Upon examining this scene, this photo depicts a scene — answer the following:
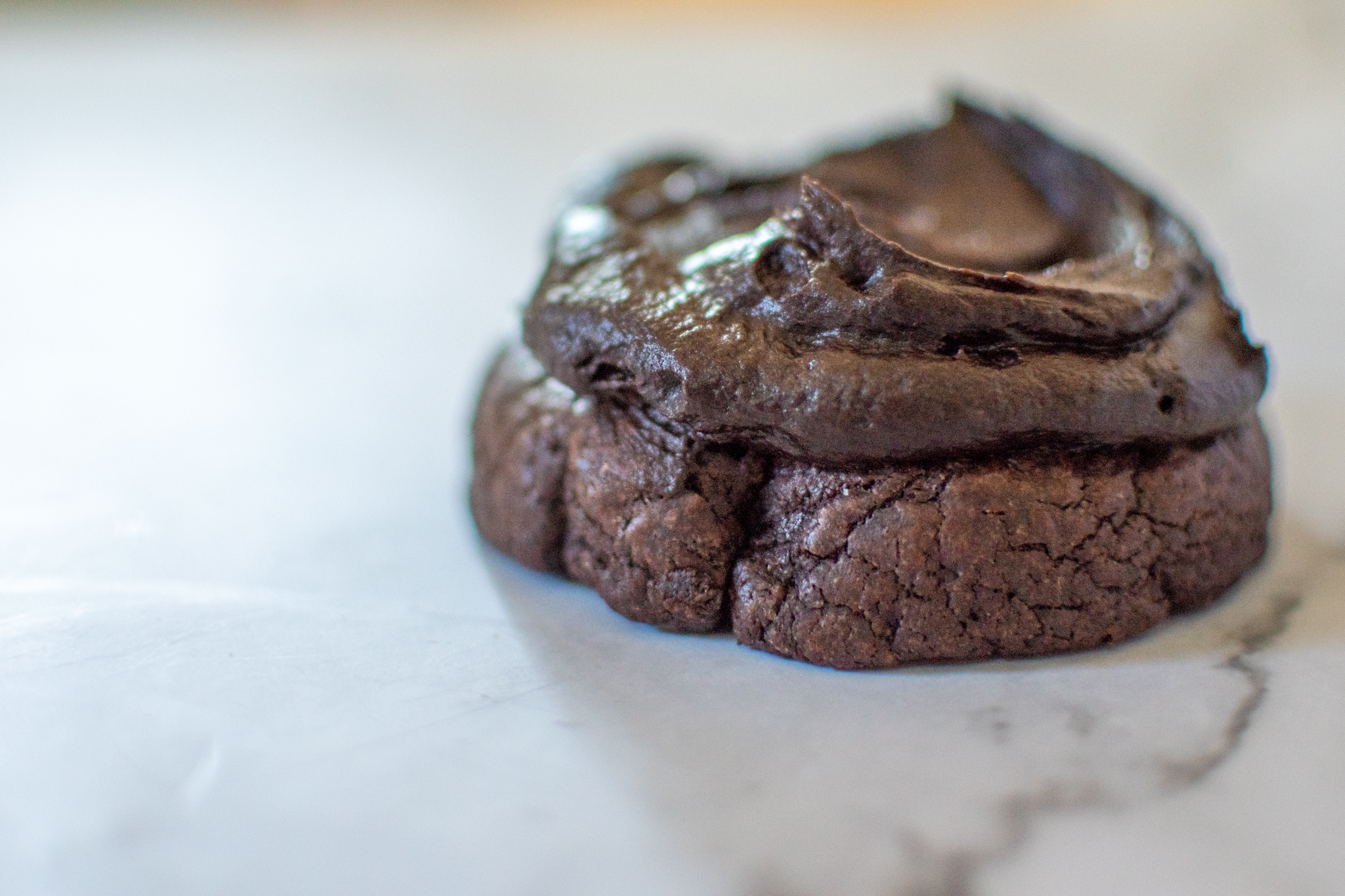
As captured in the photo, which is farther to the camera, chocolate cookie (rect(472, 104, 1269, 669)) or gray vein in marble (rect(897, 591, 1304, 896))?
chocolate cookie (rect(472, 104, 1269, 669))

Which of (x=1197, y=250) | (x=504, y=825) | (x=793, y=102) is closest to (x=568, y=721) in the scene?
(x=504, y=825)

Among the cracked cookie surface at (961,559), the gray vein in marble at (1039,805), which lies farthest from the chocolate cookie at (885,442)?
the gray vein in marble at (1039,805)

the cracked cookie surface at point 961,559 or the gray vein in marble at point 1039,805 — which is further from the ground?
the cracked cookie surface at point 961,559

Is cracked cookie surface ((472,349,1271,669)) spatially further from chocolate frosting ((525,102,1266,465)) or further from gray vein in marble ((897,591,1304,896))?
gray vein in marble ((897,591,1304,896))

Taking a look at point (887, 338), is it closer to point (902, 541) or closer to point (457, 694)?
point (902, 541)

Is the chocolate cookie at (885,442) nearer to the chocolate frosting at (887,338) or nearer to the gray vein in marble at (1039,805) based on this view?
the chocolate frosting at (887,338)

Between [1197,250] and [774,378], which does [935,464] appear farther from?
[1197,250]

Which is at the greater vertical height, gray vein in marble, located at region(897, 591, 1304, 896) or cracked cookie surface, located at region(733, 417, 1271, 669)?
cracked cookie surface, located at region(733, 417, 1271, 669)

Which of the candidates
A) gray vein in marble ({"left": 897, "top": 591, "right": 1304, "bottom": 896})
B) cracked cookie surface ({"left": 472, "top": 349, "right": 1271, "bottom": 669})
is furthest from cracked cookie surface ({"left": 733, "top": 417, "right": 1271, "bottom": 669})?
gray vein in marble ({"left": 897, "top": 591, "right": 1304, "bottom": 896})
